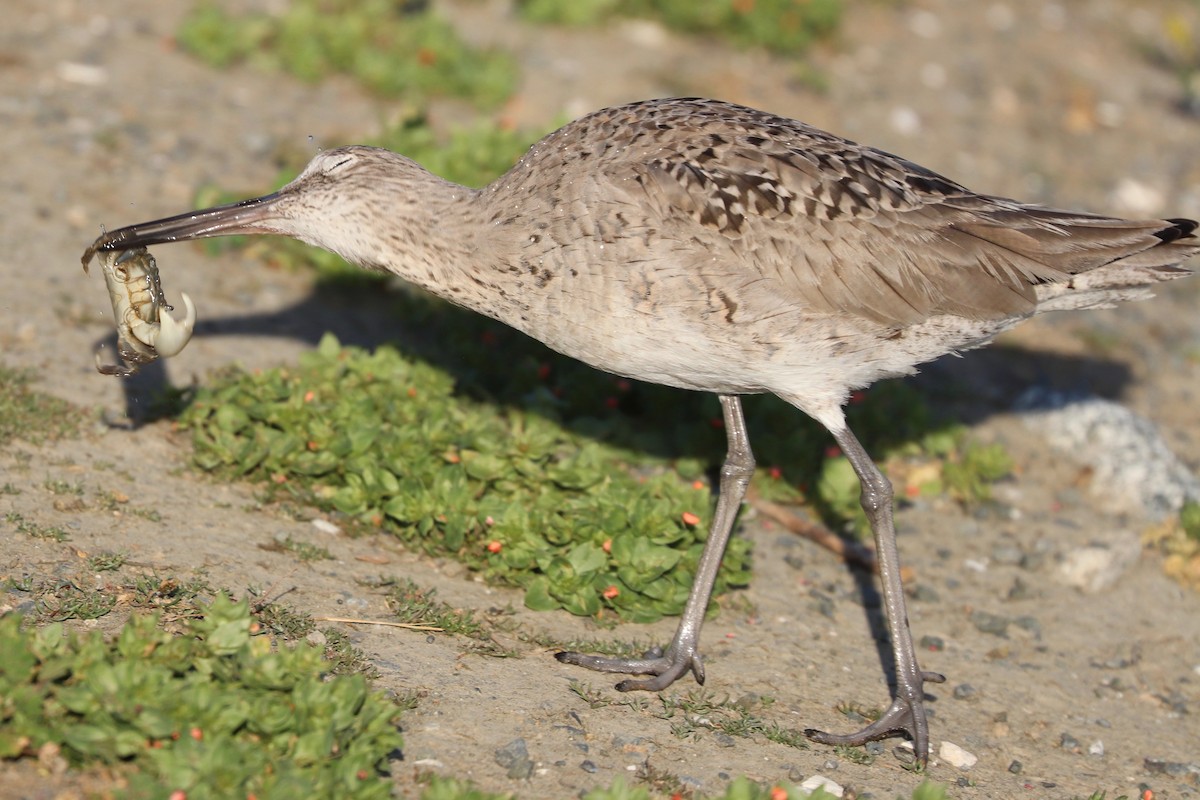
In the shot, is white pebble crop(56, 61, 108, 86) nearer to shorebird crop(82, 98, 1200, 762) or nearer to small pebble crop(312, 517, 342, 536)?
shorebird crop(82, 98, 1200, 762)

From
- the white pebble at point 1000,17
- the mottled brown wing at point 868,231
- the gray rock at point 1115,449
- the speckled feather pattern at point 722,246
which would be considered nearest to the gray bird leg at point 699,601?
the speckled feather pattern at point 722,246

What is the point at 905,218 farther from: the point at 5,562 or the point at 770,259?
the point at 5,562

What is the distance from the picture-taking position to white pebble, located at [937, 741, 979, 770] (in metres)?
5.29

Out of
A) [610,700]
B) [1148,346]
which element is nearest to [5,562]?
[610,700]

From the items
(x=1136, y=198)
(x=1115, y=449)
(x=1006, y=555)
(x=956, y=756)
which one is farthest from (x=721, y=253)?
(x=1136, y=198)

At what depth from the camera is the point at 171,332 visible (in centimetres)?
579

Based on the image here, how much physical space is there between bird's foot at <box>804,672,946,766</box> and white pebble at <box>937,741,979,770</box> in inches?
4.5

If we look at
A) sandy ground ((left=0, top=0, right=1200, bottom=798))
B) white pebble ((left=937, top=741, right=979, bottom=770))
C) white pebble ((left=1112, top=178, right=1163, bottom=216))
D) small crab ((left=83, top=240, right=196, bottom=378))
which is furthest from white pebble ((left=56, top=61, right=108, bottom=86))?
white pebble ((left=1112, top=178, right=1163, bottom=216))

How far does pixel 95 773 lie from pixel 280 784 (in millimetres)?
620

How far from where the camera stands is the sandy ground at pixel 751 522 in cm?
513

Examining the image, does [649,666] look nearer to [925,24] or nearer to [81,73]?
[81,73]

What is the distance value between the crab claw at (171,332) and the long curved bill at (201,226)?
0.28 meters

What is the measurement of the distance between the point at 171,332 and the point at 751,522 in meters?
3.06

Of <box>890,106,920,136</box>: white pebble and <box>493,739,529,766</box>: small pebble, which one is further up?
<box>890,106,920,136</box>: white pebble
